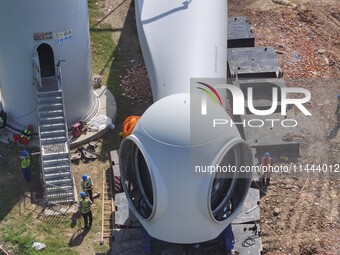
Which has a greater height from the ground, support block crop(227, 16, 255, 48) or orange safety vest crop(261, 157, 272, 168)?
support block crop(227, 16, 255, 48)

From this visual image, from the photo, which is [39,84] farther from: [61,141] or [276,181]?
[276,181]

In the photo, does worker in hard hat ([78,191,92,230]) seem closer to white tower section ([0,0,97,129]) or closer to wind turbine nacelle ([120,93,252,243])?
A: wind turbine nacelle ([120,93,252,243])

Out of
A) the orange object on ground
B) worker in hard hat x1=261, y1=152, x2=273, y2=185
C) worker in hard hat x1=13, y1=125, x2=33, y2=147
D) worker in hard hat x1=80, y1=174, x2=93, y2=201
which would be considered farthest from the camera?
worker in hard hat x1=13, y1=125, x2=33, y2=147

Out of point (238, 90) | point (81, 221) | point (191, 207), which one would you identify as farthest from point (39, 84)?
point (191, 207)

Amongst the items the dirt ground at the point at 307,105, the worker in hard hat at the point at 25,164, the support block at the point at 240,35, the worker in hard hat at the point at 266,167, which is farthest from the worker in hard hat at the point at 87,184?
the support block at the point at 240,35

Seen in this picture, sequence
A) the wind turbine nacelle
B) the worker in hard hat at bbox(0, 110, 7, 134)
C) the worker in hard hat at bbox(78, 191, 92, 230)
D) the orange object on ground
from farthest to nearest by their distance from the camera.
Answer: the worker in hard hat at bbox(0, 110, 7, 134) → the orange object on ground → the worker in hard hat at bbox(78, 191, 92, 230) → the wind turbine nacelle

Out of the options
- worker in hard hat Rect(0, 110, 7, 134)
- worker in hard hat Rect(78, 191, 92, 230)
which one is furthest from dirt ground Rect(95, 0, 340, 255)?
worker in hard hat Rect(0, 110, 7, 134)

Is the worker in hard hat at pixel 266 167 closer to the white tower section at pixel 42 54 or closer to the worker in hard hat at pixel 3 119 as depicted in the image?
the white tower section at pixel 42 54
